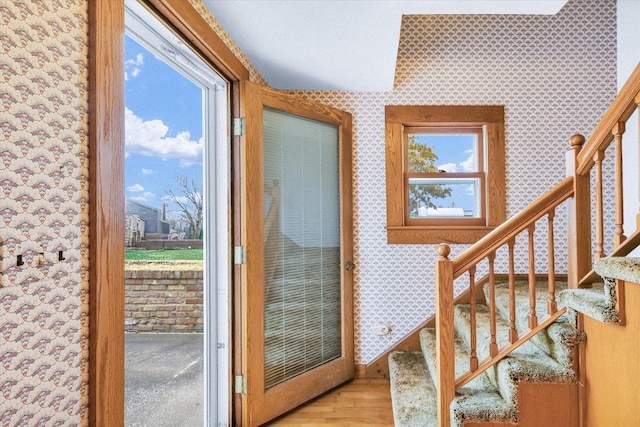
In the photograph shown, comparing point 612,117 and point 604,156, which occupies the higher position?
point 612,117

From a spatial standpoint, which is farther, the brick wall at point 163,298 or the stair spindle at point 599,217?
the brick wall at point 163,298

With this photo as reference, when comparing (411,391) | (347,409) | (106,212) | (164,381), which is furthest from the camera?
(164,381)

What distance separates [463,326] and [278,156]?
1676mm

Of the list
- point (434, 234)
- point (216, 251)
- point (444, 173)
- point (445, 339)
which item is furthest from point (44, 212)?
point (444, 173)

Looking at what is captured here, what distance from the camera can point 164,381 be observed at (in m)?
2.91

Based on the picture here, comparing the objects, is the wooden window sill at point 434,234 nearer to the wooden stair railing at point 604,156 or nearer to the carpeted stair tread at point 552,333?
the carpeted stair tread at point 552,333

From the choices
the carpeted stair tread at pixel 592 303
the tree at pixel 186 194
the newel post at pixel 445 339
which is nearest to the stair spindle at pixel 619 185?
the carpeted stair tread at pixel 592 303

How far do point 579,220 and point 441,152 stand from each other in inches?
56.8

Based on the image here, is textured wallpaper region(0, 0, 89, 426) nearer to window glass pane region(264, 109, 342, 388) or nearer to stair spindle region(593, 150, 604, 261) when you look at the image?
window glass pane region(264, 109, 342, 388)

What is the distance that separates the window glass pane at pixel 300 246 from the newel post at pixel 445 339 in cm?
106

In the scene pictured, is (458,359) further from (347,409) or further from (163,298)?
(163,298)

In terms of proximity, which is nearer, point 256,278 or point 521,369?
point 521,369

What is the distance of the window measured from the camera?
116 inches

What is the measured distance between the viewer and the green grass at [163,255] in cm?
361
